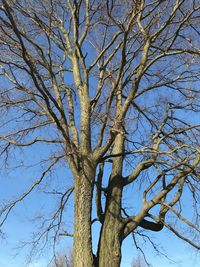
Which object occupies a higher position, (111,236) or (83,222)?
(83,222)

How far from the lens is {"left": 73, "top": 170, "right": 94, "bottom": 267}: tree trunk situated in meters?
7.36

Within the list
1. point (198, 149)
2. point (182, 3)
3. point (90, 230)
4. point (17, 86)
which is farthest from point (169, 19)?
point (90, 230)

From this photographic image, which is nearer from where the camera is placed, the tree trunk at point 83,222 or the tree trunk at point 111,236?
the tree trunk at point 83,222

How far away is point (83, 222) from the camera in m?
7.61

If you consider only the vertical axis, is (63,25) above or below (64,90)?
above

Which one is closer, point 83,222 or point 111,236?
point 83,222

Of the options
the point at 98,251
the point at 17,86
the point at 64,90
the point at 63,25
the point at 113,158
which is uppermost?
the point at 63,25

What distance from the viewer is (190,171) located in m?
8.10

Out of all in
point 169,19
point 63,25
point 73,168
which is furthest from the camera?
point 63,25

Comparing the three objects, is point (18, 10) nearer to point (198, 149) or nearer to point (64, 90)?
point (64, 90)

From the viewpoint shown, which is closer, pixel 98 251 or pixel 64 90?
pixel 98 251

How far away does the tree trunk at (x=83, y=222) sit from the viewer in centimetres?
736

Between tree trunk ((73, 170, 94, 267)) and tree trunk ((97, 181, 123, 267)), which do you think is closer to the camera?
tree trunk ((73, 170, 94, 267))

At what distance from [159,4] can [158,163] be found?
3.31 m
